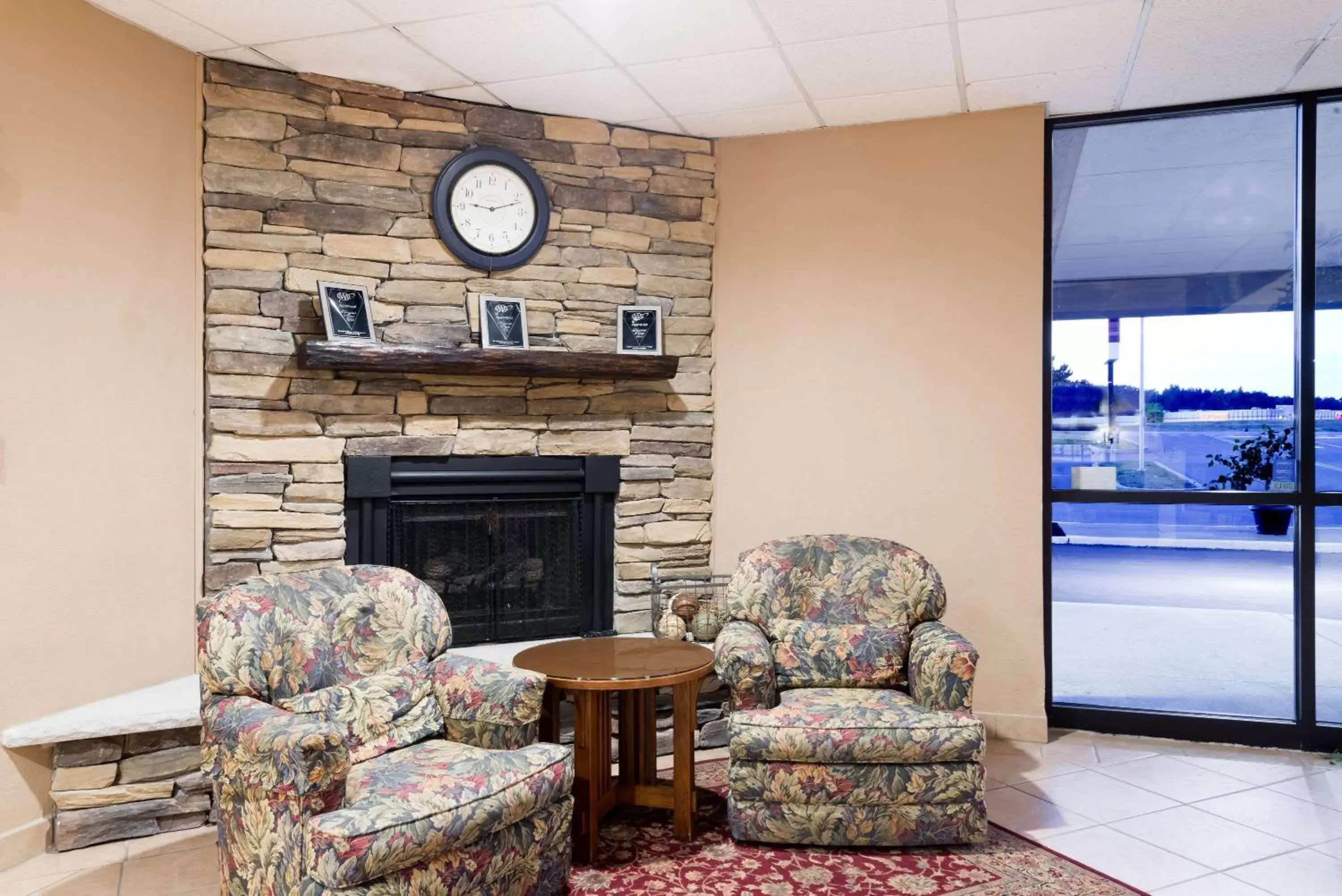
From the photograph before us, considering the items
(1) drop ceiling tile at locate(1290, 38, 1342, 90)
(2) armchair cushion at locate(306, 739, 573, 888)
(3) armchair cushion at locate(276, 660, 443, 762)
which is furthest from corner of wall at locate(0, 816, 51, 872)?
(1) drop ceiling tile at locate(1290, 38, 1342, 90)

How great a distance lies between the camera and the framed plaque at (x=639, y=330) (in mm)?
4059

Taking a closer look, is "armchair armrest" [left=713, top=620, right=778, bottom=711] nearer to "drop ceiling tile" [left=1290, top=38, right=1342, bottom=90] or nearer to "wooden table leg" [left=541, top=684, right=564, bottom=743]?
"wooden table leg" [left=541, top=684, right=564, bottom=743]

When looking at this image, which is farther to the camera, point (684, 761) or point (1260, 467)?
point (1260, 467)

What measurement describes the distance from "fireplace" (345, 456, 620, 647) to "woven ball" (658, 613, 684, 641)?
417 millimetres

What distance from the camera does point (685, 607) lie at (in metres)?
3.82

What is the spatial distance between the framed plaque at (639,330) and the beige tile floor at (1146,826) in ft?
5.70

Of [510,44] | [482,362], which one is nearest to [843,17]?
[510,44]

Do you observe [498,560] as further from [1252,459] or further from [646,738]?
[1252,459]

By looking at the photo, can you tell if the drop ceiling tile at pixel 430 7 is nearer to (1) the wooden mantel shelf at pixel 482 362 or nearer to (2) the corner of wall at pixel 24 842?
(1) the wooden mantel shelf at pixel 482 362

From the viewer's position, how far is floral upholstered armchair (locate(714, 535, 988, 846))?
281cm

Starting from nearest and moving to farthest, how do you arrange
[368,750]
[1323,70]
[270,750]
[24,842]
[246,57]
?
[270,750] < [368,750] < [24,842] < [246,57] < [1323,70]

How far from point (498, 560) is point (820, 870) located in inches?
76.2

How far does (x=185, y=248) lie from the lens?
3428mm

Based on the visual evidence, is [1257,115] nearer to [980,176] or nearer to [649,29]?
[980,176]
